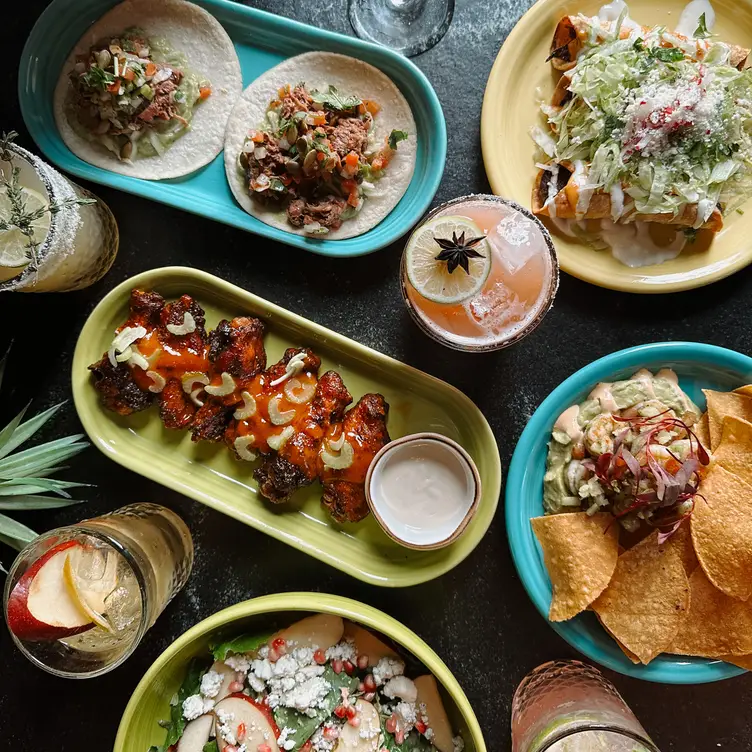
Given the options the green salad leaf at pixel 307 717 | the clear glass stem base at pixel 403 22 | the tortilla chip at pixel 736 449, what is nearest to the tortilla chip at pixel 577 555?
the tortilla chip at pixel 736 449

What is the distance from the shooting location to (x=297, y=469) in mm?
2348

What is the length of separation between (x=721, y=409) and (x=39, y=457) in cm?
254

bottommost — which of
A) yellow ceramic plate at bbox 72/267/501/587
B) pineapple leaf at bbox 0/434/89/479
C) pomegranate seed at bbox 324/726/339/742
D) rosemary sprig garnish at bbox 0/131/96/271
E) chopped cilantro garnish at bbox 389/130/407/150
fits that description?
pomegranate seed at bbox 324/726/339/742

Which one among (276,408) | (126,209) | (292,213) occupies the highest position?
(292,213)

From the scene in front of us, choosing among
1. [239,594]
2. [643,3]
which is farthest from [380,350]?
[643,3]

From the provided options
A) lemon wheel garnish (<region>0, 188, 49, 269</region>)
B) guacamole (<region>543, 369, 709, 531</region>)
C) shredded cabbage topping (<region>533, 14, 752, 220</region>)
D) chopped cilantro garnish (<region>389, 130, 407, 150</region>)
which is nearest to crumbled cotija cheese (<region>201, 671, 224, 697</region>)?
guacamole (<region>543, 369, 709, 531</region>)

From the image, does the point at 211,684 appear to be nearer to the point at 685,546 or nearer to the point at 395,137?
the point at 685,546

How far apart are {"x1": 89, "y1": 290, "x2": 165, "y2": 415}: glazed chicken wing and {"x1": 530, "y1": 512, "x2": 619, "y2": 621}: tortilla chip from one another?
1.55m

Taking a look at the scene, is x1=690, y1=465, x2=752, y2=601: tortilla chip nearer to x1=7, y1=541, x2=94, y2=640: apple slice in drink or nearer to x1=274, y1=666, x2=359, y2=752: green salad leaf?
x1=274, y1=666, x2=359, y2=752: green salad leaf

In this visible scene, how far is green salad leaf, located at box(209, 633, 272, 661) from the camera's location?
93.9 inches

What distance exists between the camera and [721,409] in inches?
91.0

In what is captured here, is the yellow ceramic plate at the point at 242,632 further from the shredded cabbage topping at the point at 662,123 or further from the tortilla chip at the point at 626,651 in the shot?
the shredded cabbage topping at the point at 662,123

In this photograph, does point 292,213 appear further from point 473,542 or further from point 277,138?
point 473,542

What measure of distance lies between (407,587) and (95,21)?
2573 millimetres
